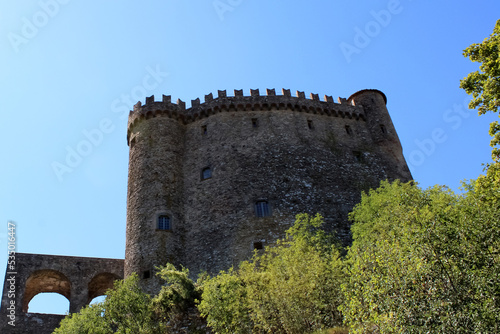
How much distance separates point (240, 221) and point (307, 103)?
11094 millimetres

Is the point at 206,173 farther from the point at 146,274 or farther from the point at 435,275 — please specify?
the point at 435,275

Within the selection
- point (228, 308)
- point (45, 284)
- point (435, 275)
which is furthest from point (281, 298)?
point (45, 284)

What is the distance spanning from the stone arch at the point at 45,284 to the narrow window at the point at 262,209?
491 inches

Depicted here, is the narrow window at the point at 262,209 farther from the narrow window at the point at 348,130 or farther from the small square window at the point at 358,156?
the narrow window at the point at 348,130

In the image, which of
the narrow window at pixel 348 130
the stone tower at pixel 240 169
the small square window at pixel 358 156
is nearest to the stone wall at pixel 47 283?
the stone tower at pixel 240 169

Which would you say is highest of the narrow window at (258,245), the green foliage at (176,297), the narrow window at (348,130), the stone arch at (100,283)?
the narrow window at (348,130)

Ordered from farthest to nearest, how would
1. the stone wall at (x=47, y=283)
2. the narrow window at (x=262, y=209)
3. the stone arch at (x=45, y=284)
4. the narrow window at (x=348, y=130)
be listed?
the narrow window at (x=348, y=130) < the stone arch at (x=45, y=284) < the narrow window at (x=262, y=209) < the stone wall at (x=47, y=283)

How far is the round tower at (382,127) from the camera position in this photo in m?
31.8

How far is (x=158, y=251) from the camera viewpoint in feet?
83.7

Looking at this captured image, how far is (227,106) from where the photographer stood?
104ft

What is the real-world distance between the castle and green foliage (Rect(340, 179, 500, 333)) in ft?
39.1

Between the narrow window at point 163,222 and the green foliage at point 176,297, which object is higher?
the narrow window at point 163,222

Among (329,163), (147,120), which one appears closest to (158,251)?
(147,120)

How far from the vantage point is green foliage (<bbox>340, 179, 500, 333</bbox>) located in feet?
37.1
